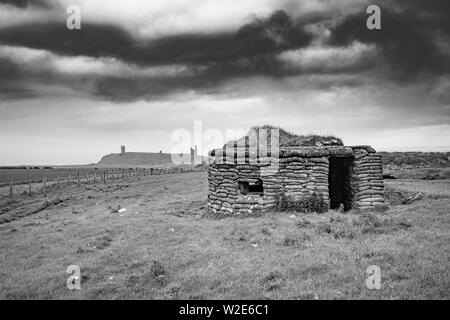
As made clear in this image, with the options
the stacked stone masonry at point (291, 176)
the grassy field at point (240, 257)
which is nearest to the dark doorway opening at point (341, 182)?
the stacked stone masonry at point (291, 176)

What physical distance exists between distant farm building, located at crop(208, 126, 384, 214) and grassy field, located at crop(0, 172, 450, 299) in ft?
2.36

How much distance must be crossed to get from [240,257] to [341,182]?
8.28m

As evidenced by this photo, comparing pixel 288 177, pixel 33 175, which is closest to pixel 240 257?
pixel 288 177

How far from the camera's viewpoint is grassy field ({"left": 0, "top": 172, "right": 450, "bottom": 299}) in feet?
18.2

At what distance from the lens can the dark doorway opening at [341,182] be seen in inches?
504

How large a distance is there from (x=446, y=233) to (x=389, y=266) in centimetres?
311

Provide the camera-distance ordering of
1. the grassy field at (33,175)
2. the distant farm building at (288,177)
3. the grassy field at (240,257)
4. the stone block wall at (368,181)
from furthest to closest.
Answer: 1. the grassy field at (33,175)
2. the stone block wall at (368,181)
3. the distant farm building at (288,177)
4. the grassy field at (240,257)

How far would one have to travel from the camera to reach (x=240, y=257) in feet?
23.4

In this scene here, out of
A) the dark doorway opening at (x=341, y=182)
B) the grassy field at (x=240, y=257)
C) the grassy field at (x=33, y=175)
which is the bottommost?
the grassy field at (x=33, y=175)

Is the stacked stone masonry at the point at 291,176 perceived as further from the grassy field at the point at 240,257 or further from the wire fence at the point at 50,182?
the wire fence at the point at 50,182

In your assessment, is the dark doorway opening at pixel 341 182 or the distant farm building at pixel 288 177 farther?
the dark doorway opening at pixel 341 182

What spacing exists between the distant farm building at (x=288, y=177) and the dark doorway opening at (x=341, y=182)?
4.6 inches

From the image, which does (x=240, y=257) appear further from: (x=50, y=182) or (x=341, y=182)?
(x=50, y=182)
